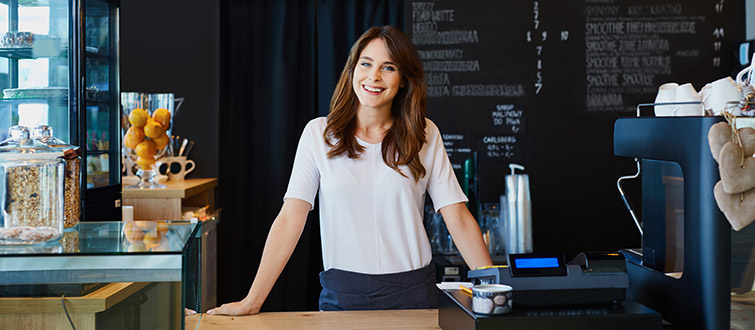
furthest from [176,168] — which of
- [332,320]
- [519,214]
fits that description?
[332,320]

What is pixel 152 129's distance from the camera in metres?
3.62

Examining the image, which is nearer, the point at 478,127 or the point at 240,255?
the point at 478,127

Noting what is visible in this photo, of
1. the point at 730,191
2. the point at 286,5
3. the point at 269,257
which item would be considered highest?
the point at 286,5

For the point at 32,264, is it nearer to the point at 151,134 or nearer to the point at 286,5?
the point at 151,134

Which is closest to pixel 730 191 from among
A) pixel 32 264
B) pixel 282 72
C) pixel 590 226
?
pixel 32 264

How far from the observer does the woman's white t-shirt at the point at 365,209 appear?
6.26ft

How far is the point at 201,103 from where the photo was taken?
4.20 m

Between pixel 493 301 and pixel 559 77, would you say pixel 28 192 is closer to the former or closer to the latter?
pixel 493 301

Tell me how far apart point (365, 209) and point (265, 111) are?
7.98 ft

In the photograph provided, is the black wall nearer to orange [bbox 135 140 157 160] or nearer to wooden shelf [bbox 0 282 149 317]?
orange [bbox 135 140 157 160]

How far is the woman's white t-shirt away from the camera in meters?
1.91

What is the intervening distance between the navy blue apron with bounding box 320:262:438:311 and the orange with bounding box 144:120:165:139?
6.61 feet

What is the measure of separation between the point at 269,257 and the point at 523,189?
1.86 metres

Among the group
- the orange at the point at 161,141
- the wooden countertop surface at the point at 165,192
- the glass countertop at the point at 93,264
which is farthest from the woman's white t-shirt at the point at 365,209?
the orange at the point at 161,141
